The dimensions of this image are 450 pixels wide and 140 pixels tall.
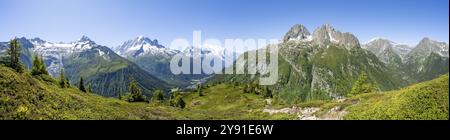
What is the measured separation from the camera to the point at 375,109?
3853 cm

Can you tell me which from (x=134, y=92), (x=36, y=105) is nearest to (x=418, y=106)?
(x=36, y=105)

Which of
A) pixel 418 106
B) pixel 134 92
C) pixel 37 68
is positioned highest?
pixel 37 68

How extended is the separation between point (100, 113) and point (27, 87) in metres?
9.09

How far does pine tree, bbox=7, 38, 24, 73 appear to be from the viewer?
66312 mm

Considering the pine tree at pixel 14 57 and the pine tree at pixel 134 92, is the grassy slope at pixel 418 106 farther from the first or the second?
the pine tree at pixel 134 92

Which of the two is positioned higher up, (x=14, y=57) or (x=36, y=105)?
(x=14, y=57)

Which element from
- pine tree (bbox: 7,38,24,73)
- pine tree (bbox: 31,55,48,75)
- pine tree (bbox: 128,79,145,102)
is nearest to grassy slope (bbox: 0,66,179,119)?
pine tree (bbox: 7,38,24,73)

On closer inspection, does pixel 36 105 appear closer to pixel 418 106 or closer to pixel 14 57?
pixel 418 106

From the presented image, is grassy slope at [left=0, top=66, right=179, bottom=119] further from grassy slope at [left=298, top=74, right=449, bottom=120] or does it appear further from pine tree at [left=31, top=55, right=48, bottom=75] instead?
pine tree at [left=31, top=55, right=48, bottom=75]

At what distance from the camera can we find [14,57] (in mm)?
70312

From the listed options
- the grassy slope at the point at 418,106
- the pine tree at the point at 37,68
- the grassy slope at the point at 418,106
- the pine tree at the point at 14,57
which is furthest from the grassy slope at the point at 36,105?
the pine tree at the point at 37,68

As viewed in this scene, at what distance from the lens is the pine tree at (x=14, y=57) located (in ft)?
218
